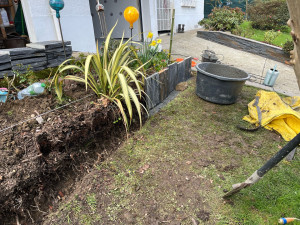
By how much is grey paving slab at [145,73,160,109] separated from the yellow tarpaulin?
1336 mm

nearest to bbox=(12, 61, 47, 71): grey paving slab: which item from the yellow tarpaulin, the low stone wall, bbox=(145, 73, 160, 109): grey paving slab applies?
bbox=(145, 73, 160, 109): grey paving slab

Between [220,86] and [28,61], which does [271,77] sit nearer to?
[220,86]

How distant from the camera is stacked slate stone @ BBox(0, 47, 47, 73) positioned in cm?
241

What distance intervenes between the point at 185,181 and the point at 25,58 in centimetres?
257

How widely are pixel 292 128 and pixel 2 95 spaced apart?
342cm

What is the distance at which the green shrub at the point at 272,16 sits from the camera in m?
7.67

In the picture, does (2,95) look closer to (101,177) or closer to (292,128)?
(101,177)

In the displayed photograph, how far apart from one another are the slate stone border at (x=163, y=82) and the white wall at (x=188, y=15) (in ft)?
17.3

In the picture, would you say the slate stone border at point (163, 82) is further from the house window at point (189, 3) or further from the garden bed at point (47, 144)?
the house window at point (189, 3)

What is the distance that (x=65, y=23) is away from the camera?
11.5 feet

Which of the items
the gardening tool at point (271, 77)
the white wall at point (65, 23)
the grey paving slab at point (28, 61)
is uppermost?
the white wall at point (65, 23)

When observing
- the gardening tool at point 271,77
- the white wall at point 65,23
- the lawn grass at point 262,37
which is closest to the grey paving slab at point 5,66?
the white wall at point 65,23

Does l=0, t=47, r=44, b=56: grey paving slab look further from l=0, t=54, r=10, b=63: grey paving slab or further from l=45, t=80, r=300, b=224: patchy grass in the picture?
l=45, t=80, r=300, b=224: patchy grass

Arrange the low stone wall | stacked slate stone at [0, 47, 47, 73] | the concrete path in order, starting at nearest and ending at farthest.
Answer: stacked slate stone at [0, 47, 47, 73]
the concrete path
the low stone wall
